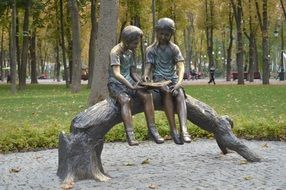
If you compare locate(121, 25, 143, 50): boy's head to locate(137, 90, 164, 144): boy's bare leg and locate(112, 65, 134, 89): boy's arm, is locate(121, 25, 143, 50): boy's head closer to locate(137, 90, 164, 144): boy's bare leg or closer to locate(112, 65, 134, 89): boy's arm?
locate(112, 65, 134, 89): boy's arm

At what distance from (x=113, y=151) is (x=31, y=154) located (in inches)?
64.4

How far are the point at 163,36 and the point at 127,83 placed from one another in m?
0.97

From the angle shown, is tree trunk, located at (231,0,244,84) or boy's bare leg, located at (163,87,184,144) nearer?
boy's bare leg, located at (163,87,184,144)

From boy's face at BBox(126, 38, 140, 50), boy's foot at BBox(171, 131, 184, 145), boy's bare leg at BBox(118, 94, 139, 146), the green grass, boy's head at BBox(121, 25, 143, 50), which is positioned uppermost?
boy's head at BBox(121, 25, 143, 50)

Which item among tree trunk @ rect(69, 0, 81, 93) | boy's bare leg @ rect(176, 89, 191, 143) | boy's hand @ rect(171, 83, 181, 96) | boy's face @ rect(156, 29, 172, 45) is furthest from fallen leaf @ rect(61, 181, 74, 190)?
tree trunk @ rect(69, 0, 81, 93)

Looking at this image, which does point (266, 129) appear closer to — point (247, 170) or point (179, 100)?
point (247, 170)

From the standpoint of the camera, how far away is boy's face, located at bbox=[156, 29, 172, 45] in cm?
793

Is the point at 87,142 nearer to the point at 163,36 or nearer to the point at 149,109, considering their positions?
the point at 149,109

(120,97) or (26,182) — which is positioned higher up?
(120,97)

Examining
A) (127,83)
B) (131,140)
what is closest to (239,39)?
Answer: (127,83)

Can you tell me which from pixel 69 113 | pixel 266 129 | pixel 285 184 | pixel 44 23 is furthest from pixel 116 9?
pixel 44 23

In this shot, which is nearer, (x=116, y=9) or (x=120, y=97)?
(x=120, y=97)

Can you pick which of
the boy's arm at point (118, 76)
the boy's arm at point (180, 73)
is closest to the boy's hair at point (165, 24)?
the boy's arm at point (180, 73)

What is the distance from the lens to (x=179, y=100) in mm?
7867
